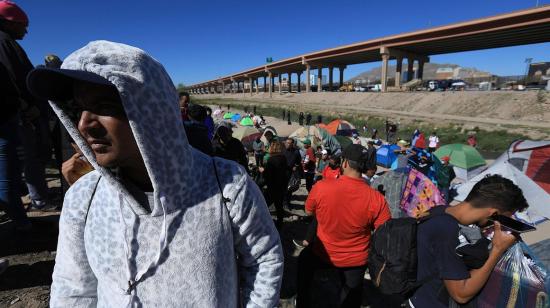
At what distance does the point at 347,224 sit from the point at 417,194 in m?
2.98

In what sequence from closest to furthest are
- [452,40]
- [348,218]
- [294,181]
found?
[348,218], [294,181], [452,40]

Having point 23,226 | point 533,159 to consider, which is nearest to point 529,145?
point 533,159

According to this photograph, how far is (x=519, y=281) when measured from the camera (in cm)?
189

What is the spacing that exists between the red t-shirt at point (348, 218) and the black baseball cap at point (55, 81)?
8.03 ft

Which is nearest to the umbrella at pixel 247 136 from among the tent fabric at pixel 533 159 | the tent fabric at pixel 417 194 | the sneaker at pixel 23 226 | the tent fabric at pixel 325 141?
the tent fabric at pixel 325 141

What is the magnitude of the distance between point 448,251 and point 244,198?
1709 millimetres

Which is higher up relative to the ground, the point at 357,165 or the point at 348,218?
the point at 357,165

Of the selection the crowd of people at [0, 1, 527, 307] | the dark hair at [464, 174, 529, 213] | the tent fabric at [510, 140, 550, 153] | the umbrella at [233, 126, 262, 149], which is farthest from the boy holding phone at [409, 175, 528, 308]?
the umbrella at [233, 126, 262, 149]

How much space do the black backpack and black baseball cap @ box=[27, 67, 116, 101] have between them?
7.19 ft

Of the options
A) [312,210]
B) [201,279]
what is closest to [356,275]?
[312,210]

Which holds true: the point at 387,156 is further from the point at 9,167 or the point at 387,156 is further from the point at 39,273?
the point at 9,167

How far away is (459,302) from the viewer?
2020 millimetres

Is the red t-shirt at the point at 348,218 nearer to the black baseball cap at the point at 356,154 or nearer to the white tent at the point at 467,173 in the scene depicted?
the black baseball cap at the point at 356,154

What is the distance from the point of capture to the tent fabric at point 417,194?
16.9 ft
